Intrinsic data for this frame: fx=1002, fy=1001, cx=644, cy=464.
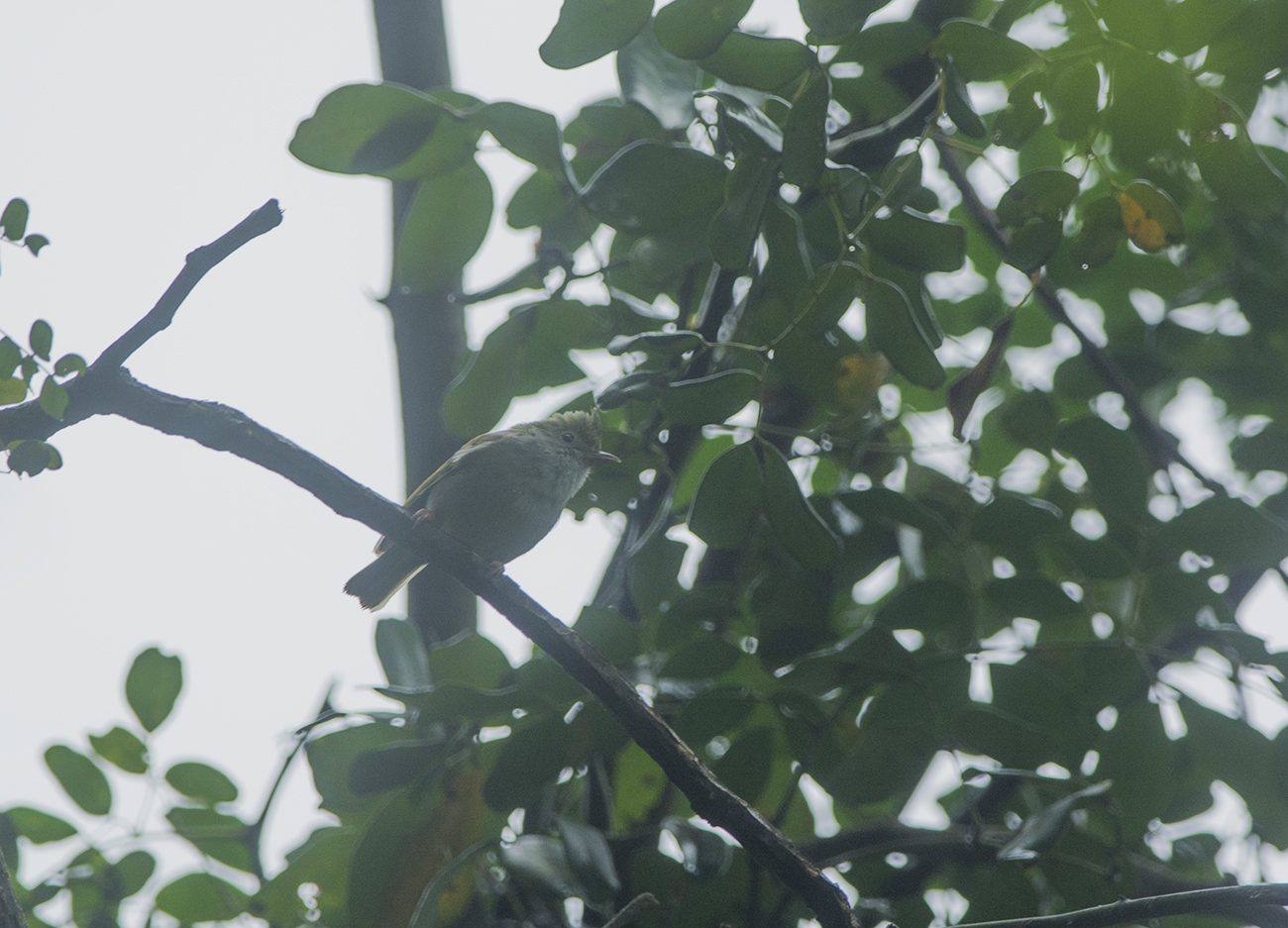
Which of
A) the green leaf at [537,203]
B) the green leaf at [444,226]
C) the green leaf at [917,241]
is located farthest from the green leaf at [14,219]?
the green leaf at [917,241]

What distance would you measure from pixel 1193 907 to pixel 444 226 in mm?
2011

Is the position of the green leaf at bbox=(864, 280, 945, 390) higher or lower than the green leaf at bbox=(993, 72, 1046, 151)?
lower

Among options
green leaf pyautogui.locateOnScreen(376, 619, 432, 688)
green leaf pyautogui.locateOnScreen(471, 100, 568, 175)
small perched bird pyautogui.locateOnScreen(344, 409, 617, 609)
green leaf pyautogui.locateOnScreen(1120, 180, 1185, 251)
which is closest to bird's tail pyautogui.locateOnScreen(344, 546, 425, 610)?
small perched bird pyautogui.locateOnScreen(344, 409, 617, 609)

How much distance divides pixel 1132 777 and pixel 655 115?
1778mm

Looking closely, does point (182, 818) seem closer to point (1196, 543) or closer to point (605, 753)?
point (605, 753)

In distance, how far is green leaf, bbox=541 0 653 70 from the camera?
5.73 ft

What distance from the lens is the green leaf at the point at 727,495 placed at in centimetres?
207

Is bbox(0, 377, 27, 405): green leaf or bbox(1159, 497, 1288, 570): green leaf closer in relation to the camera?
bbox(0, 377, 27, 405): green leaf

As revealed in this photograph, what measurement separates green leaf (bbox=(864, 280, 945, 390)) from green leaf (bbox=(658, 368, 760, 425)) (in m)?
0.26

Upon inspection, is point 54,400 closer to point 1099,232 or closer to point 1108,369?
point 1099,232

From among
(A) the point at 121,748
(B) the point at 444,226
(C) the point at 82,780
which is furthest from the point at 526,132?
(C) the point at 82,780

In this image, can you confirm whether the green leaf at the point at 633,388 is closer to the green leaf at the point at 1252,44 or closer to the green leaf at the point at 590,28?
the green leaf at the point at 590,28

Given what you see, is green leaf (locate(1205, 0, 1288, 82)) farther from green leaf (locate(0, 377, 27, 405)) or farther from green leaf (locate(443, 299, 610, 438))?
green leaf (locate(0, 377, 27, 405))

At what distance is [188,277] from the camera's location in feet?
5.13
